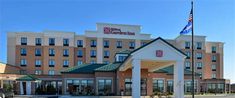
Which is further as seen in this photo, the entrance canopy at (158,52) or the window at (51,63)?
the window at (51,63)

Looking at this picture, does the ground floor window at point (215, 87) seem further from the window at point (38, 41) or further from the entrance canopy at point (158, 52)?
the window at point (38, 41)

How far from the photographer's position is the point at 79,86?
149 feet

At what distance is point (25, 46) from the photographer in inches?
2586

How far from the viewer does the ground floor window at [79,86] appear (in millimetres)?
44844

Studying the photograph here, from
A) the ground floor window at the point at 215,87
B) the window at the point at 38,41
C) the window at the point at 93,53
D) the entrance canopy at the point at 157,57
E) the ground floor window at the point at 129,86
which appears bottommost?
the ground floor window at the point at 215,87

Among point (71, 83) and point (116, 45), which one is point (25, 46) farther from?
point (71, 83)

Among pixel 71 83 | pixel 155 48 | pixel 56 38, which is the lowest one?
pixel 71 83

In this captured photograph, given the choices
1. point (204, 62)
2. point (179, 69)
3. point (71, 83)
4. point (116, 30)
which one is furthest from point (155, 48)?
point (204, 62)

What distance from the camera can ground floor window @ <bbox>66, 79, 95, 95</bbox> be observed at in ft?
147

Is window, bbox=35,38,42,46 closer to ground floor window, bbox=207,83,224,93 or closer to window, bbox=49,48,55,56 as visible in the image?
window, bbox=49,48,55,56

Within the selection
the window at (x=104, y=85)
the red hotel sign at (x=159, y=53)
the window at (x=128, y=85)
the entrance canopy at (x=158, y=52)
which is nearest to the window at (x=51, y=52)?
the window at (x=104, y=85)

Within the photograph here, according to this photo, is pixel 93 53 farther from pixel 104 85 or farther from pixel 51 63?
pixel 104 85

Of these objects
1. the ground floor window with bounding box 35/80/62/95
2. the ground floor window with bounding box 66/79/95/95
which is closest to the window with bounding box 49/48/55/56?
the ground floor window with bounding box 35/80/62/95

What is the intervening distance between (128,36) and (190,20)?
4452 centimetres
